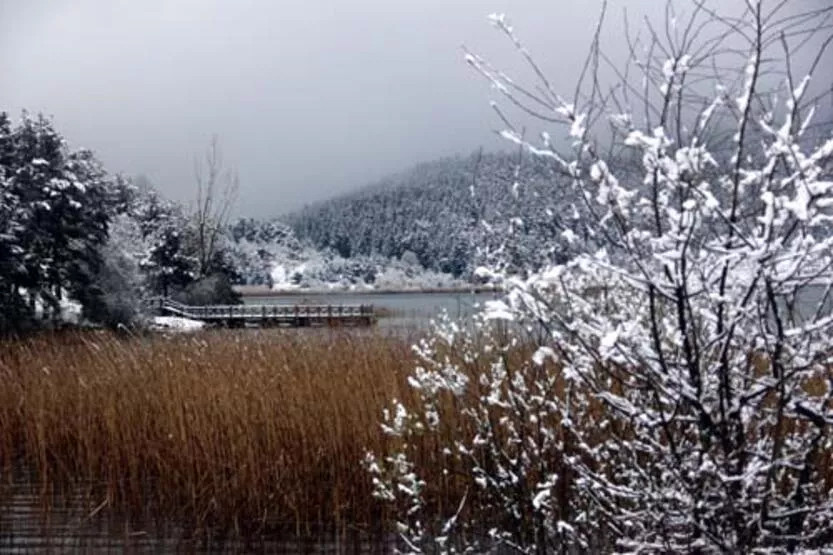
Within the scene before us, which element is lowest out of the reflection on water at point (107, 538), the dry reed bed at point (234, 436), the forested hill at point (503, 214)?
the reflection on water at point (107, 538)

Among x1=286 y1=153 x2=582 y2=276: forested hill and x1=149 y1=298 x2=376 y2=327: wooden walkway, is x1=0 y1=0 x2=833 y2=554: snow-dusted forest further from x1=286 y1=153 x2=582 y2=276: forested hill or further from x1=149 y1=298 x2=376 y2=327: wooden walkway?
x1=149 y1=298 x2=376 y2=327: wooden walkway

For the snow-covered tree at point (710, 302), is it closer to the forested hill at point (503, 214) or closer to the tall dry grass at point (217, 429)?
the forested hill at point (503, 214)

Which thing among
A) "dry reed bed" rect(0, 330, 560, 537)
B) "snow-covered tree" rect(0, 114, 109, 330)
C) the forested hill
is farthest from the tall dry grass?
"snow-covered tree" rect(0, 114, 109, 330)

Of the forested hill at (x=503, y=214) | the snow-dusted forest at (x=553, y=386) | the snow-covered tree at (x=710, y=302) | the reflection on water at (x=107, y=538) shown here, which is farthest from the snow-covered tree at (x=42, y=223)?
the snow-covered tree at (x=710, y=302)

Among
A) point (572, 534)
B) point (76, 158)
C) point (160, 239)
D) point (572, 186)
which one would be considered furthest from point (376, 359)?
point (160, 239)

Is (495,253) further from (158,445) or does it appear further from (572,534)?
(158,445)

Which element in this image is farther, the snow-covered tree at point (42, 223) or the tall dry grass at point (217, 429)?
the snow-covered tree at point (42, 223)

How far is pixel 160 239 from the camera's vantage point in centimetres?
4669

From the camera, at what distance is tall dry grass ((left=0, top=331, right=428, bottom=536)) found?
6.65m

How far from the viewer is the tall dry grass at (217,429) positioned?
665cm

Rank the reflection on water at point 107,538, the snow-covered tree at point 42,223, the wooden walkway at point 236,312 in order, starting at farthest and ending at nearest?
the wooden walkway at point 236,312 → the snow-covered tree at point 42,223 → the reflection on water at point 107,538

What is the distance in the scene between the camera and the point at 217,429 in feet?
22.7

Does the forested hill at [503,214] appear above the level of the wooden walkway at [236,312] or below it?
above

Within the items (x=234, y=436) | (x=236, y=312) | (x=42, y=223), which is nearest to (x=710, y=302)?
(x=234, y=436)
